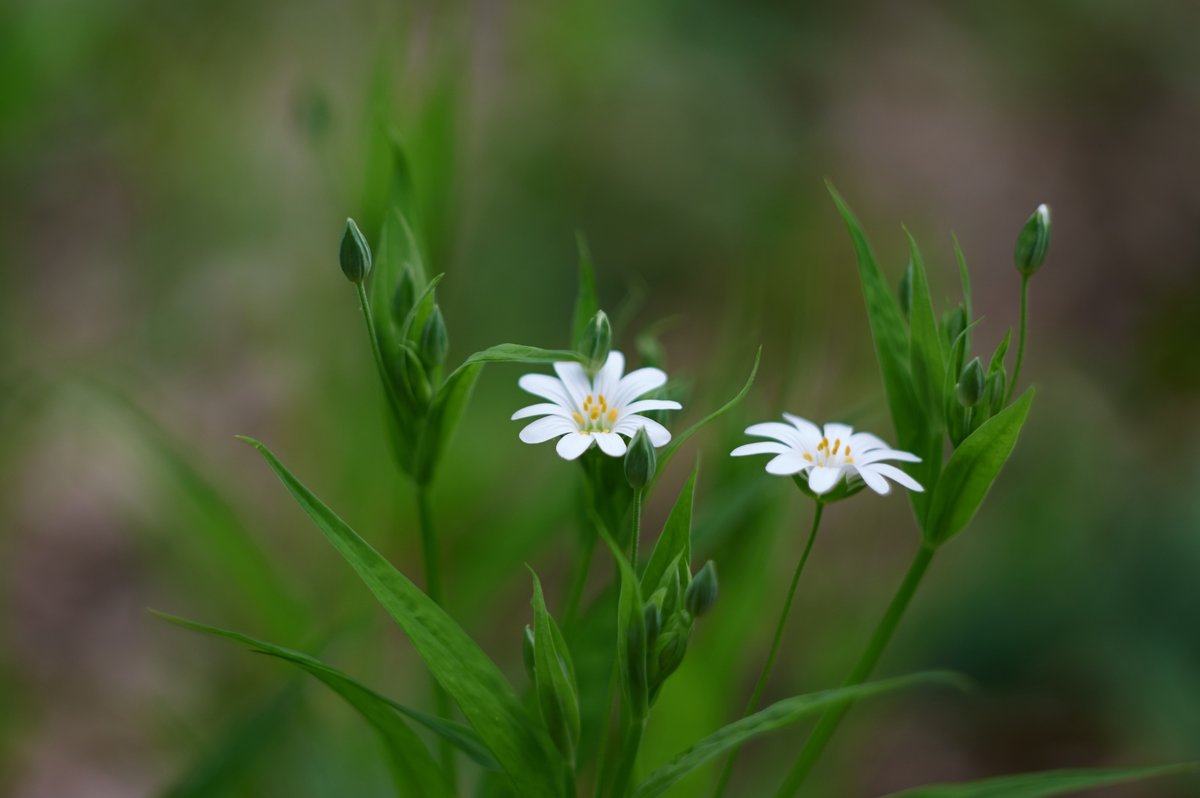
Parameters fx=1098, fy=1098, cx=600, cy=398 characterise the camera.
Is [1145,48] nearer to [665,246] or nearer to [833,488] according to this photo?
[665,246]

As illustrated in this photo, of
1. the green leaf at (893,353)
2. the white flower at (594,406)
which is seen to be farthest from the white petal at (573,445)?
the green leaf at (893,353)

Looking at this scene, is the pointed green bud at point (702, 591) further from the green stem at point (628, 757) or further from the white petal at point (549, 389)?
the white petal at point (549, 389)

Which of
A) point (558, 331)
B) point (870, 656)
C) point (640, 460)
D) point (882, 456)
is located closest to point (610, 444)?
point (640, 460)

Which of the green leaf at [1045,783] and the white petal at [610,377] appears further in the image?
the white petal at [610,377]

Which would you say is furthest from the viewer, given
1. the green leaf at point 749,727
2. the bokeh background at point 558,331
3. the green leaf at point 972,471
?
the bokeh background at point 558,331

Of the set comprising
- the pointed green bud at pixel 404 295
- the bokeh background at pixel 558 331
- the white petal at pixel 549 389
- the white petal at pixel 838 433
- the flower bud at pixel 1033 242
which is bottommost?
the white petal at pixel 838 433

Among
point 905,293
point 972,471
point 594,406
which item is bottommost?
point 972,471

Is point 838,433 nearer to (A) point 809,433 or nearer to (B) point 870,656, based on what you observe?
(A) point 809,433

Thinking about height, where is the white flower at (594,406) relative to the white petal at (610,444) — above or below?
above
